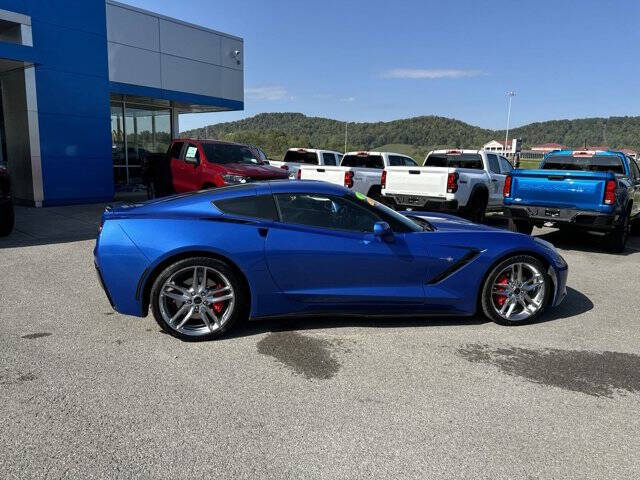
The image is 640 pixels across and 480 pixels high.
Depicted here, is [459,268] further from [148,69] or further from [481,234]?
[148,69]

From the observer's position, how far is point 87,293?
18.0 ft

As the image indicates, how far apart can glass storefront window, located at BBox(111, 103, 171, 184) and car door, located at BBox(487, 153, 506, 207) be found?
1209 centimetres

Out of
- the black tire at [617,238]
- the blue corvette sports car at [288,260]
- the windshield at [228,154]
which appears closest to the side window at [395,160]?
the windshield at [228,154]

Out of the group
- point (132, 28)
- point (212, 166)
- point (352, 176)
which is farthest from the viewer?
point (132, 28)

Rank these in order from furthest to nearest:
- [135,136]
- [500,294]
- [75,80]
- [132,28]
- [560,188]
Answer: [135,136] → [132,28] → [75,80] → [560,188] → [500,294]

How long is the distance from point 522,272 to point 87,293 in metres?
4.60

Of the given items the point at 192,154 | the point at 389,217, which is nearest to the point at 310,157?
the point at 192,154

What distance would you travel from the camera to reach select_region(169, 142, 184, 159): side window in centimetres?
1217

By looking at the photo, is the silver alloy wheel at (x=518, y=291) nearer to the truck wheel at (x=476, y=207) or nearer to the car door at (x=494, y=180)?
the truck wheel at (x=476, y=207)

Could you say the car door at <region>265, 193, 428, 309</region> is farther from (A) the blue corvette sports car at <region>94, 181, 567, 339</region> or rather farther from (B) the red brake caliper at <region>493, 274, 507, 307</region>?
(B) the red brake caliper at <region>493, 274, 507, 307</region>

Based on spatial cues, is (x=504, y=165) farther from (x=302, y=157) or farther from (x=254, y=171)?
(x=302, y=157)

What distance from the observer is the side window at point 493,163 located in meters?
12.4

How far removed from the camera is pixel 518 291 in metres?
4.68

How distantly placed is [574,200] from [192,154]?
8.10m
